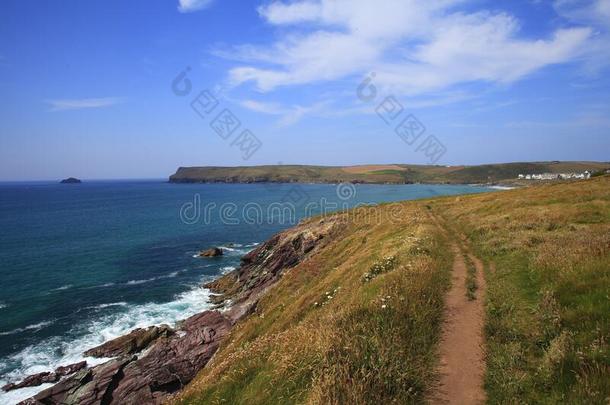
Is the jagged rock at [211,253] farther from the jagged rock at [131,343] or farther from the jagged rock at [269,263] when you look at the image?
the jagged rock at [131,343]

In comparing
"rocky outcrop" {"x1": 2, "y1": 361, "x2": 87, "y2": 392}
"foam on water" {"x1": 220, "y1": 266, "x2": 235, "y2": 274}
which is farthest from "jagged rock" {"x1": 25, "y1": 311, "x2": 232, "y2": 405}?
"foam on water" {"x1": 220, "y1": 266, "x2": 235, "y2": 274}

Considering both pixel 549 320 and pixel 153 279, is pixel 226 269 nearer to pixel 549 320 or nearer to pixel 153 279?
pixel 153 279

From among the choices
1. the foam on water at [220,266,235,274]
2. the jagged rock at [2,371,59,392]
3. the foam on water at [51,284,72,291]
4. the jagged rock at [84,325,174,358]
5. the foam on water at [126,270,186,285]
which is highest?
the foam on water at [51,284,72,291]

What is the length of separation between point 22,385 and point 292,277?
82.6 ft

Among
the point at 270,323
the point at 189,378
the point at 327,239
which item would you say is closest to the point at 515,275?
the point at 270,323

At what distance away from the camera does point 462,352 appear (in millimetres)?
10516

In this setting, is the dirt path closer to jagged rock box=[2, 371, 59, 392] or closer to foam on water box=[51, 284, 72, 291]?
jagged rock box=[2, 371, 59, 392]

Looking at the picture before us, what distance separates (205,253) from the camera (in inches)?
2876

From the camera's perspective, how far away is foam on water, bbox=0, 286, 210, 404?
3147cm

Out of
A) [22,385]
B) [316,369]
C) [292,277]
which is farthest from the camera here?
[292,277]

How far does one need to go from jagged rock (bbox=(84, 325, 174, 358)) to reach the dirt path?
31.6m

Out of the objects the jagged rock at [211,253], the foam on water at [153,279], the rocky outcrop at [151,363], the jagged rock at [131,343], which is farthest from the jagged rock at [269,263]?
the jagged rock at [211,253]

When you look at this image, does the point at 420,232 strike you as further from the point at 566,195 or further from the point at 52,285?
the point at 52,285

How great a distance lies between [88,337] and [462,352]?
1582 inches
